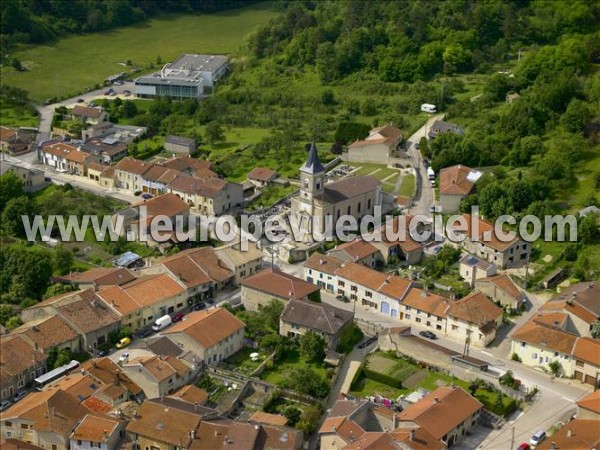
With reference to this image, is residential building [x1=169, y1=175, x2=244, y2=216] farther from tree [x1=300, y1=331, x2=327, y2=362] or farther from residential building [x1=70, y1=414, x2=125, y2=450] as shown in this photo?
residential building [x1=70, y1=414, x2=125, y2=450]

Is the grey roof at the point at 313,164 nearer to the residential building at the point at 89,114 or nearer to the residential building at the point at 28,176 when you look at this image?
the residential building at the point at 28,176

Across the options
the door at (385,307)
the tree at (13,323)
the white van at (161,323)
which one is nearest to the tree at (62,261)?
the tree at (13,323)

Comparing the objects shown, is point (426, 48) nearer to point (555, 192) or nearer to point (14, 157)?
point (555, 192)

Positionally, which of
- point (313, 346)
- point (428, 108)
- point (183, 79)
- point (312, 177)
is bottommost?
point (313, 346)

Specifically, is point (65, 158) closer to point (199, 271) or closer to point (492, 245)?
point (199, 271)

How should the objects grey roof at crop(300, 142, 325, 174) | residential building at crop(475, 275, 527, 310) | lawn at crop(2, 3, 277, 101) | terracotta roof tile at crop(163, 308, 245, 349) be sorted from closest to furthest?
terracotta roof tile at crop(163, 308, 245, 349) < residential building at crop(475, 275, 527, 310) < grey roof at crop(300, 142, 325, 174) < lawn at crop(2, 3, 277, 101)

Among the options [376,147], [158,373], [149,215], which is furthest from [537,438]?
[376,147]

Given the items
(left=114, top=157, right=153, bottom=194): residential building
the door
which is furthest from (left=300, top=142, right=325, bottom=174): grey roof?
(left=114, top=157, right=153, bottom=194): residential building
